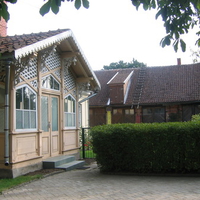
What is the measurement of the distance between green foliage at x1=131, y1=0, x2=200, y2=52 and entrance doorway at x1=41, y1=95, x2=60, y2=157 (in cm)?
707

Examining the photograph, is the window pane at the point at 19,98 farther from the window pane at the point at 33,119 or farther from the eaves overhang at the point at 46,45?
the eaves overhang at the point at 46,45

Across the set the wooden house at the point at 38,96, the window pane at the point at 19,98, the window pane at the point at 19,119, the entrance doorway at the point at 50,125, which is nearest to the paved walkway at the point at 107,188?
the wooden house at the point at 38,96

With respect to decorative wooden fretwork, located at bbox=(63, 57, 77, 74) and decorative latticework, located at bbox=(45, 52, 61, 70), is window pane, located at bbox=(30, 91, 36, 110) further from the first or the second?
decorative wooden fretwork, located at bbox=(63, 57, 77, 74)

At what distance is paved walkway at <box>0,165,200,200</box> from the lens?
6.75 meters

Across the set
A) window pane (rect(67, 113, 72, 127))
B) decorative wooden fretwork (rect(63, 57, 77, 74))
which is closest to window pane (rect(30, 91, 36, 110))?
decorative wooden fretwork (rect(63, 57, 77, 74))

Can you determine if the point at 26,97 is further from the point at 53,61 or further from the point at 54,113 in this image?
the point at 53,61

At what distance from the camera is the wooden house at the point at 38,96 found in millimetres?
8930

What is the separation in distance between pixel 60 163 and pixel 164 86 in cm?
2226

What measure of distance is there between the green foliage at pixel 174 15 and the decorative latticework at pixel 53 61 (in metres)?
6.98

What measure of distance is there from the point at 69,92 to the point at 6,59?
4773mm

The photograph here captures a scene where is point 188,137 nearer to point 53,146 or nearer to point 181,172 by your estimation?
point 181,172

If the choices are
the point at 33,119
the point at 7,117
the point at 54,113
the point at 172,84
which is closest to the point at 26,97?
the point at 33,119

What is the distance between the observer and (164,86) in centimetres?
3127

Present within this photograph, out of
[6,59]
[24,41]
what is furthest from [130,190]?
[24,41]
